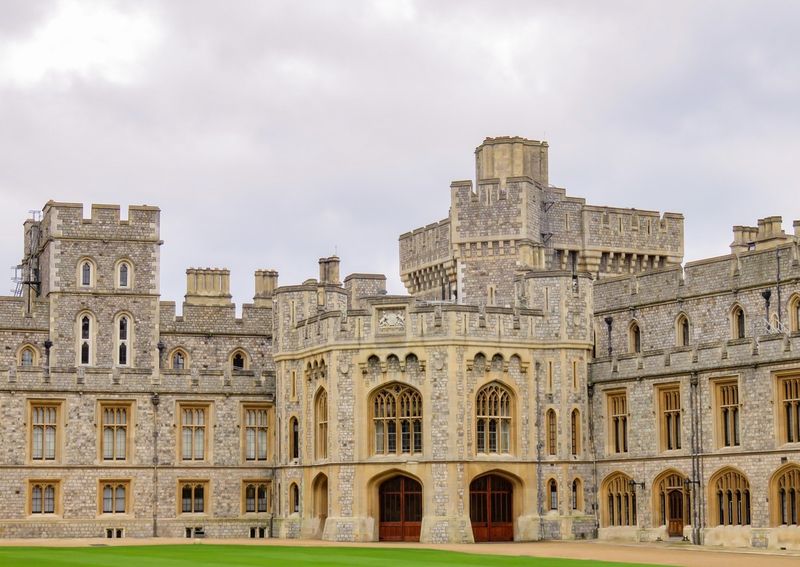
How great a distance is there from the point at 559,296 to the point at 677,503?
733 cm

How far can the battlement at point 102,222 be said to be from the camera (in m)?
56.6

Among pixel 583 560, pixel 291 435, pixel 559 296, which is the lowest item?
pixel 583 560

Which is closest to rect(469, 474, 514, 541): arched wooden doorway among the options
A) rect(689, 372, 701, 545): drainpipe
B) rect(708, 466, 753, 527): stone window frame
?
rect(689, 372, 701, 545): drainpipe

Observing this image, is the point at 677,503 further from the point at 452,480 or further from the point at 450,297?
the point at 450,297

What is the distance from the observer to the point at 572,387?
166 feet

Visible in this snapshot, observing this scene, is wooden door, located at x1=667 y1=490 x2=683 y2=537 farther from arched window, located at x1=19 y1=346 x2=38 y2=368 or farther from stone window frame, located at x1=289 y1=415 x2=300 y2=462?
arched window, located at x1=19 y1=346 x2=38 y2=368

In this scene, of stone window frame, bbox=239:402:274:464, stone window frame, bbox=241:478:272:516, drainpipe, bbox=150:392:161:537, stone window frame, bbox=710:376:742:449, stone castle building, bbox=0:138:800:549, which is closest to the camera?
stone window frame, bbox=710:376:742:449

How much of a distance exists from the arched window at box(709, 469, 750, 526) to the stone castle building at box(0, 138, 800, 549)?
0.06 metres

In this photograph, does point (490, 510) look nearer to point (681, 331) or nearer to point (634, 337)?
point (634, 337)

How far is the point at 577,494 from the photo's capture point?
50.6 metres

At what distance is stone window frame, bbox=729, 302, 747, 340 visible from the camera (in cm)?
4934

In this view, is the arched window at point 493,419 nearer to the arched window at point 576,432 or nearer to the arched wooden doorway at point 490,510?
the arched wooden doorway at point 490,510

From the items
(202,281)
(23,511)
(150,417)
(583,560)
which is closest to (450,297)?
(202,281)

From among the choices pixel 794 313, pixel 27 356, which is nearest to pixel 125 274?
pixel 27 356
